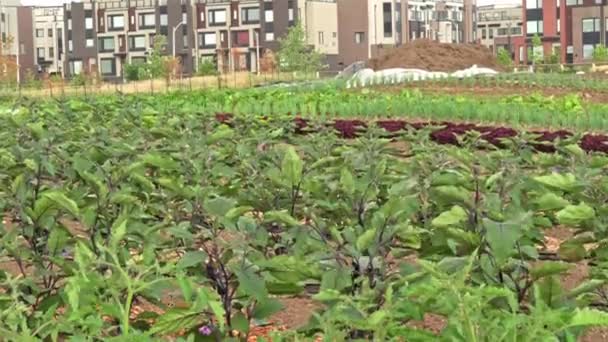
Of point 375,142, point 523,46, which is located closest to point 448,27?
point 523,46

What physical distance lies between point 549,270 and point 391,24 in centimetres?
8595

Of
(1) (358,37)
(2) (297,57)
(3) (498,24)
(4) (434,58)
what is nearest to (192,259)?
A: (4) (434,58)

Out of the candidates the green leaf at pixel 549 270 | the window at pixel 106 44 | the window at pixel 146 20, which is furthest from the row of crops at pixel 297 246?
the window at pixel 106 44

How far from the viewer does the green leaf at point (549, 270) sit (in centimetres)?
329

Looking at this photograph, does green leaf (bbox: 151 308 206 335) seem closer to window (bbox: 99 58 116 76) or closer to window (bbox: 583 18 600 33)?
window (bbox: 583 18 600 33)

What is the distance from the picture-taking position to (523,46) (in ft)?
267

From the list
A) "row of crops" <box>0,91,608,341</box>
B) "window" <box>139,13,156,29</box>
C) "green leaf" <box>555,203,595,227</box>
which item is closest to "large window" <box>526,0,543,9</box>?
"window" <box>139,13,156,29</box>

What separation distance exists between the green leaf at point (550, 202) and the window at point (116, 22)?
81329mm

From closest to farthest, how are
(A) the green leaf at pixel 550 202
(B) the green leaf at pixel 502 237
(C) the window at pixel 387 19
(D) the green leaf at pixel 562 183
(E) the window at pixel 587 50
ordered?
(B) the green leaf at pixel 502 237
(A) the green leaf at pixel 550 202
(D) the green leaf at pixel 562 183
(E) the window at pixel 587 50
(C) the window at pixel 387 19

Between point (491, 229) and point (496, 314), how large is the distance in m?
0.73

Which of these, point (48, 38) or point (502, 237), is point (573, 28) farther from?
point (502, 237)

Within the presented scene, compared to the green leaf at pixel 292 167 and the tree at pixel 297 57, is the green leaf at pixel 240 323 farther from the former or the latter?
the tree at pixel 297 57

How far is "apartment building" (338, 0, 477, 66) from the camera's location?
83250mm

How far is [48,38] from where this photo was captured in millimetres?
94562
